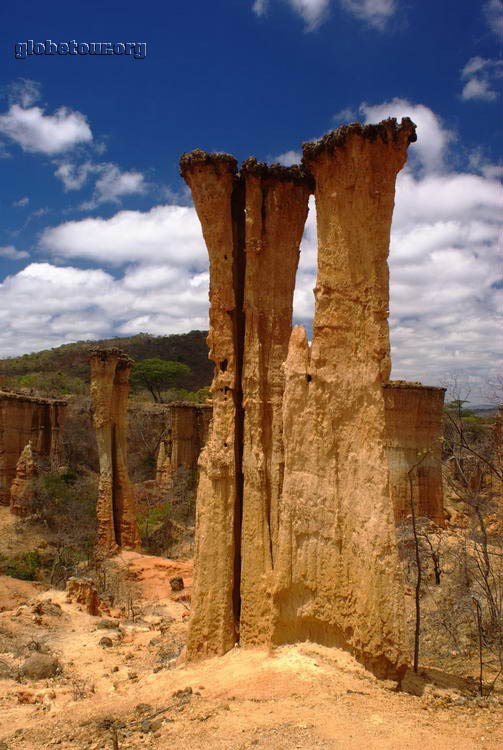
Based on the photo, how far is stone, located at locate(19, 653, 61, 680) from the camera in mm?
7094

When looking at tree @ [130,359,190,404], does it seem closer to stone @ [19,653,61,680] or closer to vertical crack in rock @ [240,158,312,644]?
stone @ [19,653,61,680]

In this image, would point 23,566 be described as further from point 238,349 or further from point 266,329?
point 266,329

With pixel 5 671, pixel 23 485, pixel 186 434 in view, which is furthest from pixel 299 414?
pixel 186 434

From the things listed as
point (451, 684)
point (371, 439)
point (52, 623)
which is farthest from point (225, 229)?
point (52, 623)

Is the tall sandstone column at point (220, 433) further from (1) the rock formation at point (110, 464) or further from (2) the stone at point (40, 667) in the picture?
(1) the rock formation at point (110, 464)

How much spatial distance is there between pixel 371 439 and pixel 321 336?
4.07ft

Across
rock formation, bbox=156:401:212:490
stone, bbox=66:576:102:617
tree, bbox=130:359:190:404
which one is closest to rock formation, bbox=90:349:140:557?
stone, bbox=66:576:102:617

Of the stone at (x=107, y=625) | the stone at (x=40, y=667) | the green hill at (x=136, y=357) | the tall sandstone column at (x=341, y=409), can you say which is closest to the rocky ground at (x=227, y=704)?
the stone at (x=40, y=667)

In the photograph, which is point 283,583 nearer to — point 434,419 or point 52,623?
point 52,623

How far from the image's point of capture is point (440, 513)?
17141 millimetres

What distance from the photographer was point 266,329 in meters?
6.86

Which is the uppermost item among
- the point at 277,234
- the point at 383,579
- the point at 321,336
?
the point at 277,234

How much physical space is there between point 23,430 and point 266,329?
47.9 ft

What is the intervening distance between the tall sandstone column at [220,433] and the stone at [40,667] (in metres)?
2.06
